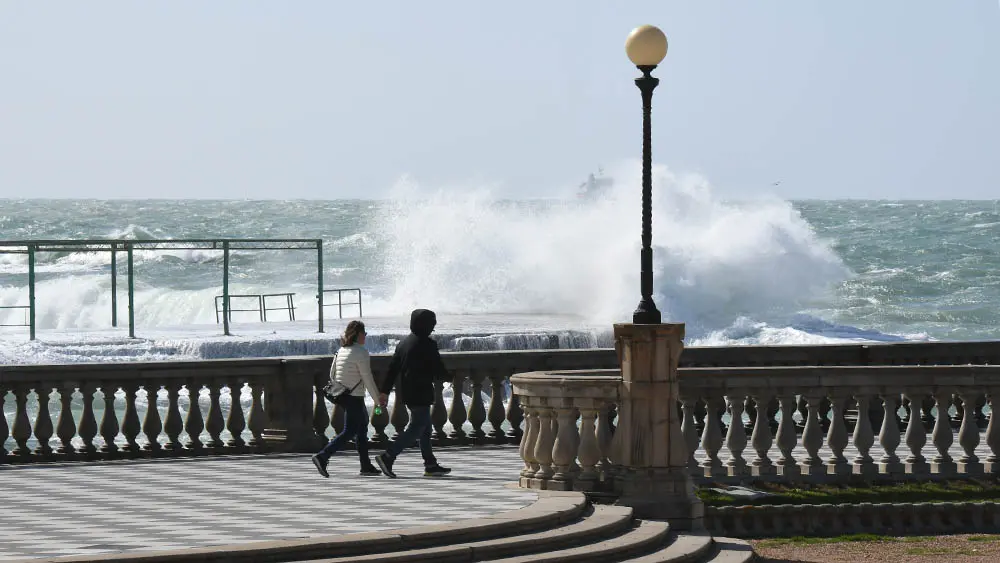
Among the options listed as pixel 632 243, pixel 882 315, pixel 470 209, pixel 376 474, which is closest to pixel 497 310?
pixel 632 243

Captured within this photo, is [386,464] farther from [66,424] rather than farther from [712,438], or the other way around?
[66,424]

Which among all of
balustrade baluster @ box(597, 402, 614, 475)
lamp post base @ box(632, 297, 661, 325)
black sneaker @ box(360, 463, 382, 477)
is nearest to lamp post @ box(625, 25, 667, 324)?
lamp post base @ box(632, 297, 661, 325)

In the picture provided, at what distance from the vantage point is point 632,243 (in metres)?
59.6

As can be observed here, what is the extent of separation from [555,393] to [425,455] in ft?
6.26

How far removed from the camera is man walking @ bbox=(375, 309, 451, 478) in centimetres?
1339

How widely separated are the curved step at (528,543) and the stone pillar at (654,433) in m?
0.25

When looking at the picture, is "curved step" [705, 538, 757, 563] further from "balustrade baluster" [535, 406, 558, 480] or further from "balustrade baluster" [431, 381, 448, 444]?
"balustrade baluster" [431, 381, 448, 444]

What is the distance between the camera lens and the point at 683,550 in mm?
10875

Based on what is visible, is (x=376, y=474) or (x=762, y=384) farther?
(x=376, y=474)

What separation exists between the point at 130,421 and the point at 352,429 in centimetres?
246

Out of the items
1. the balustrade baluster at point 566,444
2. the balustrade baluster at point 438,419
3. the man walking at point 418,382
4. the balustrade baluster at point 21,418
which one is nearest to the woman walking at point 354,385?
the man walking at point 418,382

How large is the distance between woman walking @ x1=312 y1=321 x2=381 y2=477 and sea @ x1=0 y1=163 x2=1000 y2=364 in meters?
23.5

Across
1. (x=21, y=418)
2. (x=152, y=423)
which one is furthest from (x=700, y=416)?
(x=21, y=418)

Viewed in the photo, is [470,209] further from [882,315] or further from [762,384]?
[762,384]
